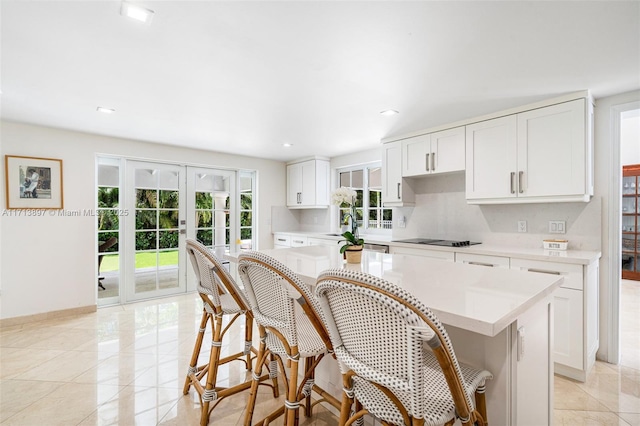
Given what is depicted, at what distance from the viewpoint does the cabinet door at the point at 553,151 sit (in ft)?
8.17

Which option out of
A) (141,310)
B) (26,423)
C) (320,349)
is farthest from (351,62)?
(141,310)

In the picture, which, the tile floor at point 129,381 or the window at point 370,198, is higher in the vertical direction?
the window at point 370,198

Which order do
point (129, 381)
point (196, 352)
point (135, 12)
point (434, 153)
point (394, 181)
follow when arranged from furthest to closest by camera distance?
point (394, 181) < point (434, 153) < point (129, 381) < point (196, 352) < point (135, 12)

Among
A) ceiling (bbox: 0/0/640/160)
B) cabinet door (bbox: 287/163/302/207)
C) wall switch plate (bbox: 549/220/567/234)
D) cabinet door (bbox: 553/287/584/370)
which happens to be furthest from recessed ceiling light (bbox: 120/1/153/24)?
cabinet door (bbox: 287/163/302/207)

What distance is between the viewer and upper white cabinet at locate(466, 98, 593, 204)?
2.49 meters

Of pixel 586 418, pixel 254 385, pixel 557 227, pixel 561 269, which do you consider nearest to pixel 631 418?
pixel 586 418

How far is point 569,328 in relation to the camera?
2.36 metres

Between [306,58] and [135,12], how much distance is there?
92cm

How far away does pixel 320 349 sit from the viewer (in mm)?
1364

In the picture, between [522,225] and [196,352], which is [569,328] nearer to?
[522,225]

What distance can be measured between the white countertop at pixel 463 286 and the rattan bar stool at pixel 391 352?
0.53 feet

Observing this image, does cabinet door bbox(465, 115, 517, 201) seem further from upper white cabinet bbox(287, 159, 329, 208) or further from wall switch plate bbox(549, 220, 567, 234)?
upper white cabinet bbox(287, 159, 329, 208)

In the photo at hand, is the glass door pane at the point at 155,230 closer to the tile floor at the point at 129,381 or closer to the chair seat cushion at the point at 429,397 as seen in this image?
the tile floor at the point at 129,381

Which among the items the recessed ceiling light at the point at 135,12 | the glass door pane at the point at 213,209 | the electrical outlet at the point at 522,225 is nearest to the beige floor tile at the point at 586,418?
the electrical outlet at the point at 522,225
